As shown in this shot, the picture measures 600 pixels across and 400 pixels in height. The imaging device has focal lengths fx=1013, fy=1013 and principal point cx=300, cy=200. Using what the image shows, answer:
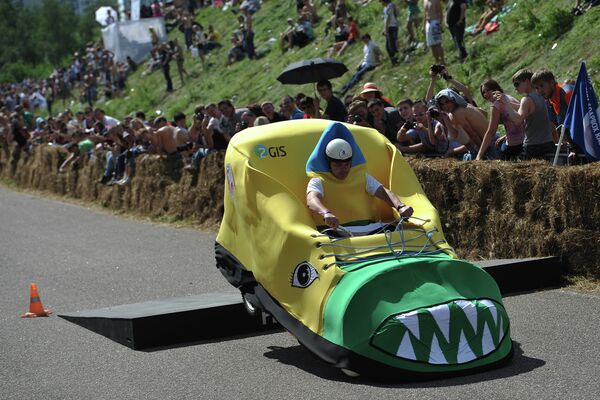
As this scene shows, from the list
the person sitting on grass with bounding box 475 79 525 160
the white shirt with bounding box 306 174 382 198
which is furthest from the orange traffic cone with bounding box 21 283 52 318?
the person sitting on grass with bounding box 475 79 525 160

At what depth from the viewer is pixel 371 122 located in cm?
1458

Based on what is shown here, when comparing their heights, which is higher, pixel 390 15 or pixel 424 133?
pixel 390 15

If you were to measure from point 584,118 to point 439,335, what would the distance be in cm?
483

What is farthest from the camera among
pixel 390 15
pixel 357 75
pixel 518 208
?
pixel 357 75

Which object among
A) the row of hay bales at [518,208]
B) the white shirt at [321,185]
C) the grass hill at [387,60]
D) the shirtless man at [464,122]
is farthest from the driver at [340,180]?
the grass hill at [387,60]

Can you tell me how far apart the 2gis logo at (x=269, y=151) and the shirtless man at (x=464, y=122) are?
3909mm

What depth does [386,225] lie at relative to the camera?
8.90 metres

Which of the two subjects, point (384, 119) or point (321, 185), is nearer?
point (321, 185)

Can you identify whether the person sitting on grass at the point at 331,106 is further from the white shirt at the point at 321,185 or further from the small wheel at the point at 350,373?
the small wheel at the point at 350,373

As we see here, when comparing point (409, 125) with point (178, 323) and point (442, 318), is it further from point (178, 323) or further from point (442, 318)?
point (442, 318)

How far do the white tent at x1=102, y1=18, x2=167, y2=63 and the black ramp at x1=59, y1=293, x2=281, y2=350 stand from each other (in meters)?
35.8

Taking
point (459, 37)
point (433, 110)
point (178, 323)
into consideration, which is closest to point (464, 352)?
point (178, 323)

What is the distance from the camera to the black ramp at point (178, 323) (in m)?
9.34

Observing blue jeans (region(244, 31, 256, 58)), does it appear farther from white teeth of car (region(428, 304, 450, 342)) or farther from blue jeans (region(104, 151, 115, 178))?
white teeth of car (region(428, 304, 450, 342))
